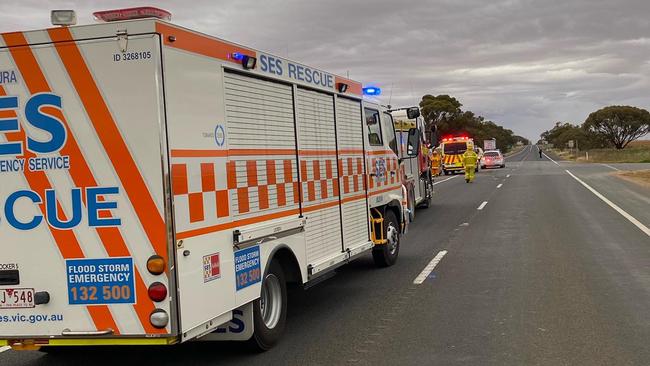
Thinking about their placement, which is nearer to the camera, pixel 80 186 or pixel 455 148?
pixel 80 186

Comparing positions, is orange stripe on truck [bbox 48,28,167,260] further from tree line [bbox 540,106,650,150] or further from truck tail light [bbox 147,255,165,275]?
tree line [bbox 540,106,650,150]

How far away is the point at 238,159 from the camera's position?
5363 mm

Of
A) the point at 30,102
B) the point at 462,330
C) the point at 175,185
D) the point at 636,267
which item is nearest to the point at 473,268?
the point at 636,267

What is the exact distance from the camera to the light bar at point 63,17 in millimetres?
4605

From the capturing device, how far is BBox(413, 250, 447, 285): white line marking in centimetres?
875

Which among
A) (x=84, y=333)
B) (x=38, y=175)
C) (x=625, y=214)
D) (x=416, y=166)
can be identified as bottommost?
(x=625, y=214)

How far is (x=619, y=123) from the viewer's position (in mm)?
100250

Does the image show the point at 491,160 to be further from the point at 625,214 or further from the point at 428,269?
the point at 428,269

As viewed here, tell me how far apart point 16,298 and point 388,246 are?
595cm

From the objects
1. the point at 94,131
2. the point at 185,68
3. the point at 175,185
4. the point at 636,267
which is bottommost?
the point at 636,267

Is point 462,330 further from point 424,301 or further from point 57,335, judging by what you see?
point 57,335

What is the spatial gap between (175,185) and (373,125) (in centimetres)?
503

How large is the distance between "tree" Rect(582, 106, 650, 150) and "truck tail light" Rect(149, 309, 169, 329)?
105m

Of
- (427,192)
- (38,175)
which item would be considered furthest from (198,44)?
(427,192)
